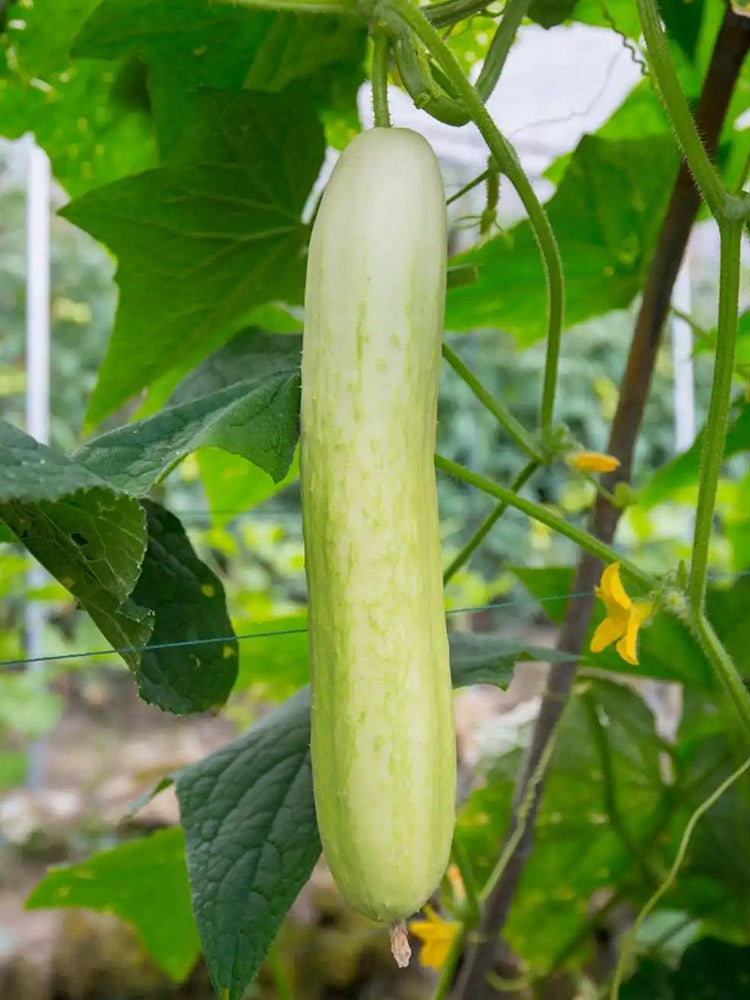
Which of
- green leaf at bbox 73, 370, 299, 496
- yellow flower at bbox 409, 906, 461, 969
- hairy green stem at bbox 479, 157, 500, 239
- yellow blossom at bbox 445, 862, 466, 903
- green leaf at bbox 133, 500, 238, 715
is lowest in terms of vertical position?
yellow blossom at bbox 445, 862, 466, 903

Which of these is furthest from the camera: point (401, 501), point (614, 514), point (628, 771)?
point (628, 771)

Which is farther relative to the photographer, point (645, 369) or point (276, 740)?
point (645, 369)

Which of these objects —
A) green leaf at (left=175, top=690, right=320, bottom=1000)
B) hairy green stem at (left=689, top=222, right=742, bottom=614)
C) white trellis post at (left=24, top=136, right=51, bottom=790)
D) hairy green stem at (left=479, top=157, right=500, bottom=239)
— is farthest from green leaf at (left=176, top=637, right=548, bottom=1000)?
A: white trellis post at (left=24, top=136, right=51, bottom=790)

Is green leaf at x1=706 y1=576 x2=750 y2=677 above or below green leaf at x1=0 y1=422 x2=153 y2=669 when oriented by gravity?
below

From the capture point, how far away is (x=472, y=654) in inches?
21.5

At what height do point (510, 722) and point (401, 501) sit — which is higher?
point (401, 501)

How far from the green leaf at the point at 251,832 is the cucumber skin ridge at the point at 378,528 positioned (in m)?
0.11

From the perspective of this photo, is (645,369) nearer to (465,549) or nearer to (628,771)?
(465,549)

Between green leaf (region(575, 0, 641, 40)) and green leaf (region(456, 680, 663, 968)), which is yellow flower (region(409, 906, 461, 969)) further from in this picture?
green leaf (region(575, 0, 641, 40))

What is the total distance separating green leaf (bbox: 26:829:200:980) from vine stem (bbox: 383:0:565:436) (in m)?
0.37

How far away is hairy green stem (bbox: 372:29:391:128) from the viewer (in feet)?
1.15

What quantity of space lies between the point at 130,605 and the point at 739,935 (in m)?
0.71

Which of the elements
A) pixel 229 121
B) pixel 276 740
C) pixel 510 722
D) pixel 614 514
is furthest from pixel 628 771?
pixel 229 121

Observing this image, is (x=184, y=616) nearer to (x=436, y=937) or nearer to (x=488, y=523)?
(x=488, y=523)
